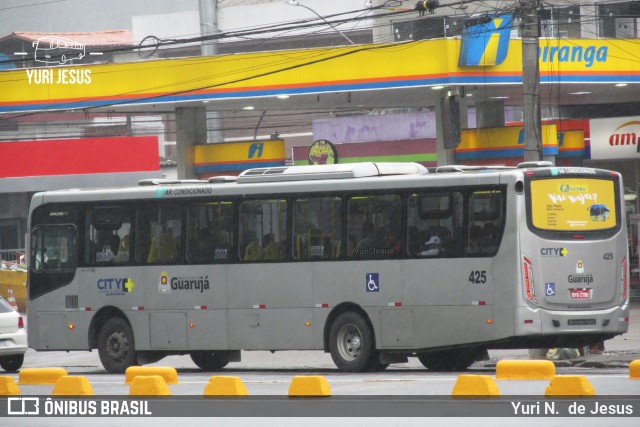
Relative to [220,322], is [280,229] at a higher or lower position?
higher

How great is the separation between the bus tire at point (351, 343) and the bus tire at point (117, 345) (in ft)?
12.5

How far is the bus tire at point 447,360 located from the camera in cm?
2070

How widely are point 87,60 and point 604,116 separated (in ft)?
115

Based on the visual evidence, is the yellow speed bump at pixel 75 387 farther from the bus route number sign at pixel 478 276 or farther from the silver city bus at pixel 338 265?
the bus route number sign at pixel 478 276

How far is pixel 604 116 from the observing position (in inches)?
1502

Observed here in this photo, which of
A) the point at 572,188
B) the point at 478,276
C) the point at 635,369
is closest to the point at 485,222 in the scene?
the point at 478,276

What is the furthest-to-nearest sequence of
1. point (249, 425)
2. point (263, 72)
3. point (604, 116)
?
point (604, 116), point (263, 72), point (249, 425)

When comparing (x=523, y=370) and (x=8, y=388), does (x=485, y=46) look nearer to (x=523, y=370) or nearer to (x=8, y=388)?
(x=523, y=370)

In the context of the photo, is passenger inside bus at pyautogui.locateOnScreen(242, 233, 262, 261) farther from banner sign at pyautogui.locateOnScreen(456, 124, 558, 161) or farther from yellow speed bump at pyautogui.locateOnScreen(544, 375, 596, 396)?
banner sign at pyautogui.locateOnScreen(456, 124, 558, 161)

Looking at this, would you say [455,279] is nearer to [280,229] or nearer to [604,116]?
[280,229]

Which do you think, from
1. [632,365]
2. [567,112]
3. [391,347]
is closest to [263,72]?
[567,112]

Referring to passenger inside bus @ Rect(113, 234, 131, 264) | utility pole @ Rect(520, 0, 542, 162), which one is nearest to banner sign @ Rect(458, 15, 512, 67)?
utility pole @ Rect(520, 0, 542, 162)

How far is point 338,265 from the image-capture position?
20266 mm

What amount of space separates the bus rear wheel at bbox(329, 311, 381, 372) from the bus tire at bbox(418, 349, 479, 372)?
1.13 metres
